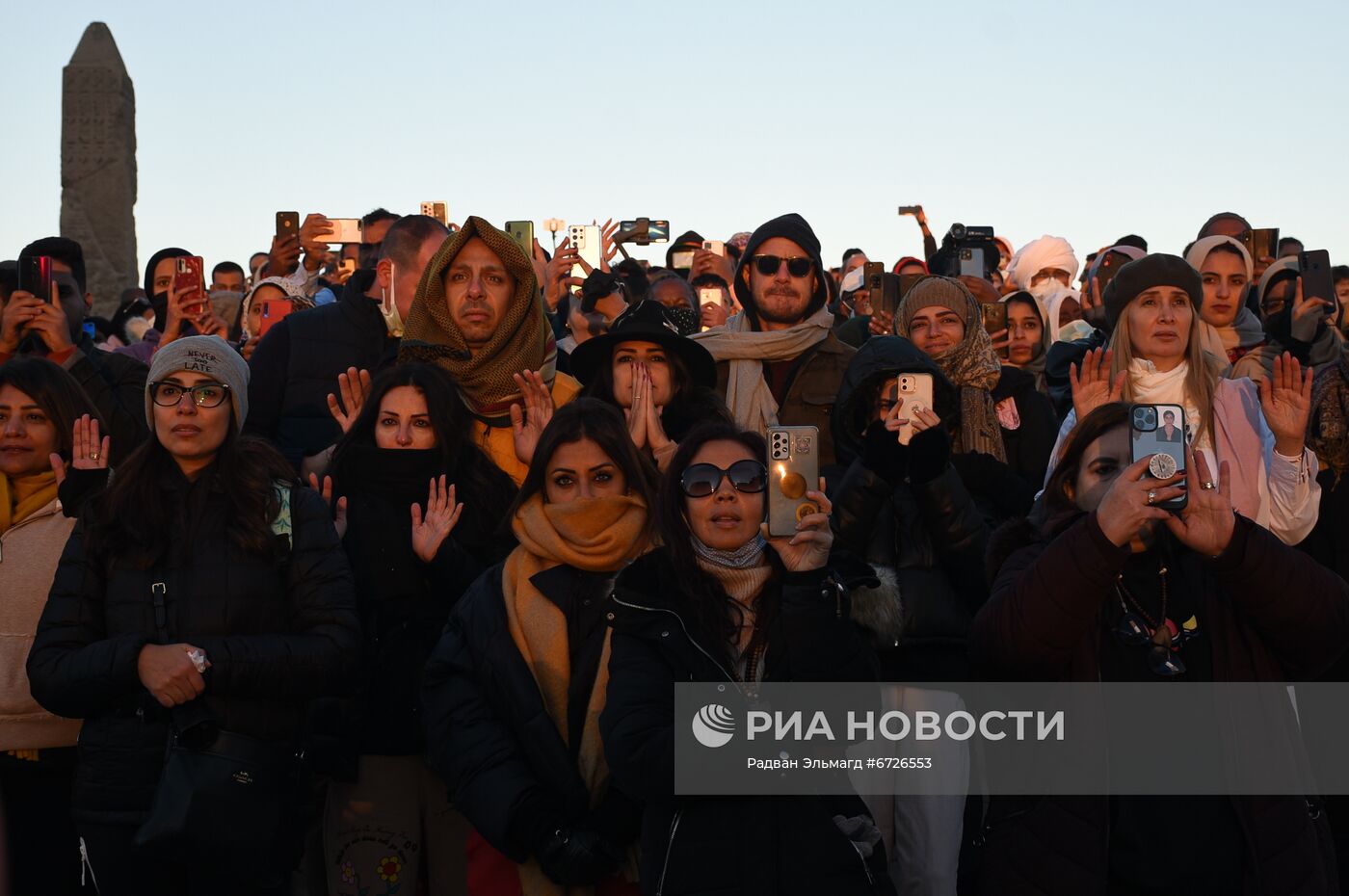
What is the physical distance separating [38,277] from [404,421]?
7.34ft

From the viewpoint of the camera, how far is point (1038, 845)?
3.50 meters

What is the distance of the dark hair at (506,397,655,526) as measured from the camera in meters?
4.64

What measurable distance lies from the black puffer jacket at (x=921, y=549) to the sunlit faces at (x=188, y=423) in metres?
1.98

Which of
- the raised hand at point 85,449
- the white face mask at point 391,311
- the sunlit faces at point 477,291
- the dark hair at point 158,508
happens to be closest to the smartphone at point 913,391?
the sunlit faces at point 477,291

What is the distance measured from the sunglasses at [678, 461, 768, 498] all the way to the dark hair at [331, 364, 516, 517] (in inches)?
48.9

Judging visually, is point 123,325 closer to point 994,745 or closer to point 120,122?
point 994,745

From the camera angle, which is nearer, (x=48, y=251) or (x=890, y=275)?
(x=890, y=275)

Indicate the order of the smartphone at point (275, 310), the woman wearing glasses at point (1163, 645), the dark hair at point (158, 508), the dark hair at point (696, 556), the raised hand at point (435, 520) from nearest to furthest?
the woman wearing glasses at point (1163, 645) < the dark hair at point (696, 556) < the dark hair at point (158, 508) < the raised hand at point (435, 520) < the smartphone at point (275, 310)

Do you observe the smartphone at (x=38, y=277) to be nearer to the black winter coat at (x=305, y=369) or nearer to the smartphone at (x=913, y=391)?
the black winter coat at (x=305, y=369)

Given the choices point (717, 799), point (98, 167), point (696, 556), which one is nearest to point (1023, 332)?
point (696, 556)

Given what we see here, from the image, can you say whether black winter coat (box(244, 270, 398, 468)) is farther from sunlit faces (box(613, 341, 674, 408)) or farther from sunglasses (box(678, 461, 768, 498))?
sunglasses (box(678, 461, 768, 498))

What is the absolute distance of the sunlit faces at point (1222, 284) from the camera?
6.92m

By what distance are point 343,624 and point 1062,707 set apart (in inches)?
83.2

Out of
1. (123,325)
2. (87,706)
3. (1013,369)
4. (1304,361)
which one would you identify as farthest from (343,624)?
(123,325)
